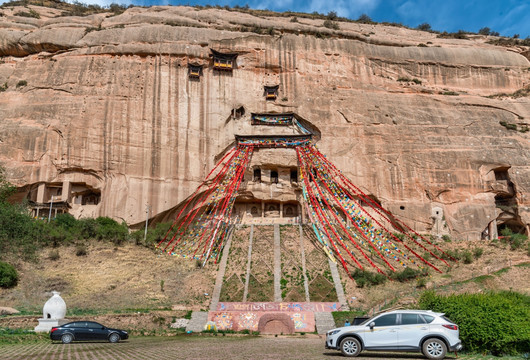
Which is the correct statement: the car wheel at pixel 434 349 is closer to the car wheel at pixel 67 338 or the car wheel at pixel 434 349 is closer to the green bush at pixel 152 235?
the car wheel at pixel 67 338

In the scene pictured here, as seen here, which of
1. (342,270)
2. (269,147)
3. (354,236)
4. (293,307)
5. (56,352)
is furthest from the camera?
(269,147)

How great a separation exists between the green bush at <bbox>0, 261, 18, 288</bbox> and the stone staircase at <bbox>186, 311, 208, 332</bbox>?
35.4 feet

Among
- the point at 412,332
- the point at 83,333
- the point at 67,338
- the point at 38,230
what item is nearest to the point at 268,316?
the point at 83,333

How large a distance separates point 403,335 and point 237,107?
100 feet

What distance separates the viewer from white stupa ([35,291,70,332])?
57.7 ft

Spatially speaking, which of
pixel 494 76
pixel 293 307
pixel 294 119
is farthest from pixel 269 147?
pixel 494 76

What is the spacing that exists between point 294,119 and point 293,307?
68.8ft

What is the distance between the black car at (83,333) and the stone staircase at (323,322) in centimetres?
904

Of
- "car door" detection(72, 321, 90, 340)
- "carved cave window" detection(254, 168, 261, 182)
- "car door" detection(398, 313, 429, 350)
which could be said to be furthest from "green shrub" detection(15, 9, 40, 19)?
"car door" detection(398, 313, 429, 350)

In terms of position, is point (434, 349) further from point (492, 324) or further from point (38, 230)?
point (38, 230)

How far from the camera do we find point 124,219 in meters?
33.4

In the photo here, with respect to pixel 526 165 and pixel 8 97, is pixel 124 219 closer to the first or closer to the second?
pixel 8 97

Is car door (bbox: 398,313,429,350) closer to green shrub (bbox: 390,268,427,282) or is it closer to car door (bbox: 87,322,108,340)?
car door (bbox: 87,322,108,340)

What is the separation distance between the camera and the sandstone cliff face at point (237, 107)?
34688 mm
